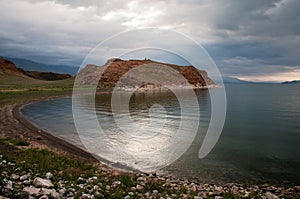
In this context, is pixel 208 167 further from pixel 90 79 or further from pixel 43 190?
pixel 90 79

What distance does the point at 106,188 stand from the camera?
1161 centimetres

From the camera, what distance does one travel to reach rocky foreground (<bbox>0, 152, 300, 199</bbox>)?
9984 millimetres

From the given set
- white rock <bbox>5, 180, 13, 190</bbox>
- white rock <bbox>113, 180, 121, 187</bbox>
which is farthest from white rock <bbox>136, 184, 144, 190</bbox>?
white rock <bbox>5, 180, 13, 190</bbox>

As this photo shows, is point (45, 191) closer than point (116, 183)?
Yes

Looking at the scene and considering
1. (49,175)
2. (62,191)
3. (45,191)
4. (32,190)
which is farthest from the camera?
(49,175)

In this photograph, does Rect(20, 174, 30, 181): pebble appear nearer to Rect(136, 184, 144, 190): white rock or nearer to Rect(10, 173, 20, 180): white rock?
Rect(10, 173, 20, 180): white rock

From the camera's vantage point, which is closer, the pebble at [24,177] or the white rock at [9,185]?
the white rock at [9,185]

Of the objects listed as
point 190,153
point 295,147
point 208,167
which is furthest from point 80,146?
point 295,147

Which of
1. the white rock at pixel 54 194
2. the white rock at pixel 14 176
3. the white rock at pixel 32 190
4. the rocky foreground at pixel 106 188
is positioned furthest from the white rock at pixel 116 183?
the white rock at pixel 14 176

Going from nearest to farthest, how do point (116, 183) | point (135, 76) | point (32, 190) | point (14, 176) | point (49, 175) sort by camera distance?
point (32, 190)
point (14, 176)
point (49, 175)
point (116, 183)
point (135, 76)

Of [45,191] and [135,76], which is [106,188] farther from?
[135,76]

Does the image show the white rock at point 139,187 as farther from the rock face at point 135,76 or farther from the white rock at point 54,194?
the rock face at point 135,76

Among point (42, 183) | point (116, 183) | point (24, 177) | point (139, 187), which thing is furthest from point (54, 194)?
point (139, 187)

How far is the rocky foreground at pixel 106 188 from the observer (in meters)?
9.98
